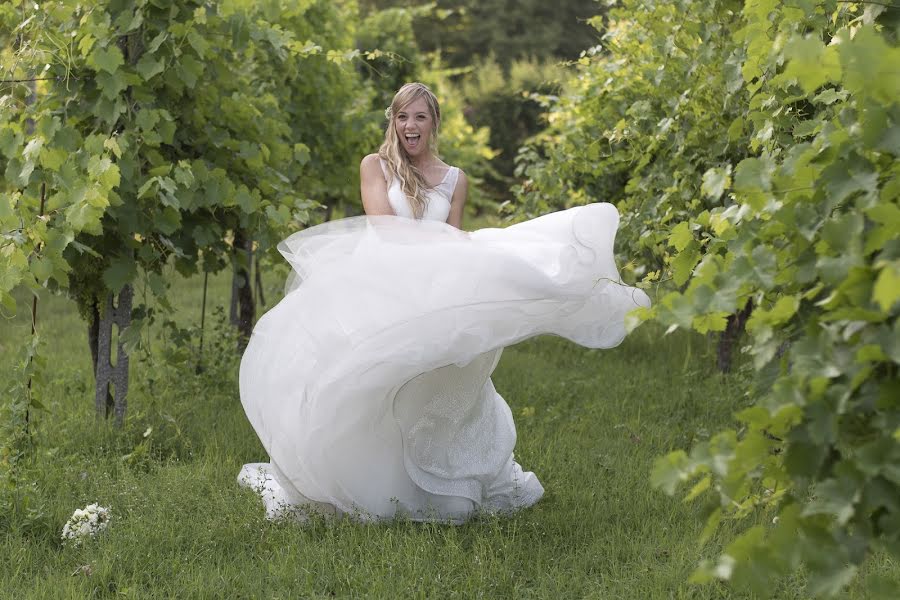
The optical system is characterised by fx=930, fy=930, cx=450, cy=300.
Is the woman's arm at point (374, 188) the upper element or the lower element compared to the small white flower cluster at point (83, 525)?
upper

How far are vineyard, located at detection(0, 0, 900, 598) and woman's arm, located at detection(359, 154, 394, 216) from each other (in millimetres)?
631

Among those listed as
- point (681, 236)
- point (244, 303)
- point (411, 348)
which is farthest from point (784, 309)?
point (244, 303)

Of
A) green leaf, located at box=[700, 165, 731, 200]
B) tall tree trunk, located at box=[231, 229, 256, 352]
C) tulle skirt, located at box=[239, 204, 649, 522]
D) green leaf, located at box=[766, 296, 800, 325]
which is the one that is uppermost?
green leaf, located at box=[700, 165, 731, 200]

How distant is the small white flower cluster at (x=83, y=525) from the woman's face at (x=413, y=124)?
2002mm

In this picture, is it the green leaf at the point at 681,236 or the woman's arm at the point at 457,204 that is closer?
the green leaf at the point at 681,236

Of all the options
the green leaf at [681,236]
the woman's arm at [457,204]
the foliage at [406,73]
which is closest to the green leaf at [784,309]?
the green leaf at [681,236]

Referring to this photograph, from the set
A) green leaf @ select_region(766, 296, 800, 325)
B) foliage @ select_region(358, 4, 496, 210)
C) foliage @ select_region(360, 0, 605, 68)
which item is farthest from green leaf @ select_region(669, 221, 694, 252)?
foliage @ select_region(360, 0, 605, 68)

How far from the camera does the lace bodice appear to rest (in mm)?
4102

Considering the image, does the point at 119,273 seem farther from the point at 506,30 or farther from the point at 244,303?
the point at 506,30

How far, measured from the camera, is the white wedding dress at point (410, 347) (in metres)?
3.39

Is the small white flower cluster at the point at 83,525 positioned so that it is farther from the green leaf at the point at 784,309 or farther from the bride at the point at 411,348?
the green leaf at the point at 784,309

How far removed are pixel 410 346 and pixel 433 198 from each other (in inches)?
40.1

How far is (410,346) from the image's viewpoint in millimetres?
3375

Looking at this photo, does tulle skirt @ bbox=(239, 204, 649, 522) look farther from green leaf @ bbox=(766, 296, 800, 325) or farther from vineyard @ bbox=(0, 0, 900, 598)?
green leaf @ bbox=(766, 296, 800, 325)
